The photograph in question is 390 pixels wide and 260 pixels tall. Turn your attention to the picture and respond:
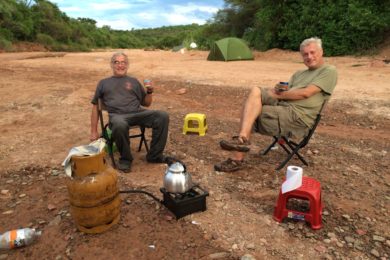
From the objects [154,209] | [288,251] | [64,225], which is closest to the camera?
[288,251]

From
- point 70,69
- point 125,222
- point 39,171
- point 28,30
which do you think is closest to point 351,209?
point 125,222

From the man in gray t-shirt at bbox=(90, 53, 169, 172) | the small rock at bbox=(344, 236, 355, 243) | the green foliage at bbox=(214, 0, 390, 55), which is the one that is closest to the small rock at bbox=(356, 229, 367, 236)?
the small rock at bbox=(344, 236, 355, 243)

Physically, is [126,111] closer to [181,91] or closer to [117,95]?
[117,95]

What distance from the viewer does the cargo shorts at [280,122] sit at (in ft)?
12.6

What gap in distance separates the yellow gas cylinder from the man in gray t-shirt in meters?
1.15

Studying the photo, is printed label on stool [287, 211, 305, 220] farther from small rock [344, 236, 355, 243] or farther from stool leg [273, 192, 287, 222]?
small rock [344, 236, 355, 243]

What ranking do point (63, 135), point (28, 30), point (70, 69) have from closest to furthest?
point (63, 135)
point (70, 69)
point (28, 30)

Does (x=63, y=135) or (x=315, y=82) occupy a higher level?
(x=315, y=82)

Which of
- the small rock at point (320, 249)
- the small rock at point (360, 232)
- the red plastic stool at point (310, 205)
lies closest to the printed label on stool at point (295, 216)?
the red plastic stool at point (310, 205)

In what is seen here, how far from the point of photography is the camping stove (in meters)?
3.01

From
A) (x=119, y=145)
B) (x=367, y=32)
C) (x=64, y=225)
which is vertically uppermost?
(x=367, y=32)

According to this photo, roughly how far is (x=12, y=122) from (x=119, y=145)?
10.4 ft

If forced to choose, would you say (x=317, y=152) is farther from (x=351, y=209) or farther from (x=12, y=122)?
(x=12, y=122)

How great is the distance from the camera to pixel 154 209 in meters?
3.20
